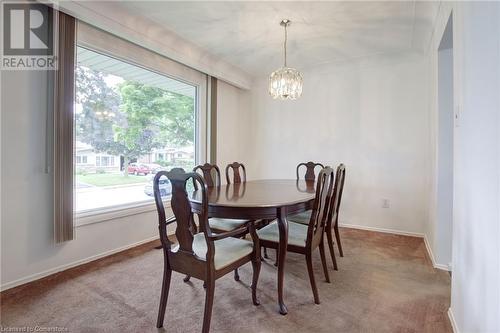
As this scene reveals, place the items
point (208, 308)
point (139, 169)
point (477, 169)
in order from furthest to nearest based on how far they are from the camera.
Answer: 1. point (139, 169)
2. point (208, 308)
3. point (477, 169)

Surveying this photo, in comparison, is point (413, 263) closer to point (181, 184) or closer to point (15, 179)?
point (181, 184)

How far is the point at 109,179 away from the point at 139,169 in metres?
0.42

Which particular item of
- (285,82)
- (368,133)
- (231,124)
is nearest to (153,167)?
(231,124)

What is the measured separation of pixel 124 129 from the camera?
319 cm

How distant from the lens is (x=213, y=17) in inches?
110

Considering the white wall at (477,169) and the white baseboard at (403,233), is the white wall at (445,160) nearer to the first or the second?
the white baseboard at (403,233)

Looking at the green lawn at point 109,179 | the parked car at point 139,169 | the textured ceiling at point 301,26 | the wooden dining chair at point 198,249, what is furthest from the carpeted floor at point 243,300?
the textured ceiling at point 301,26

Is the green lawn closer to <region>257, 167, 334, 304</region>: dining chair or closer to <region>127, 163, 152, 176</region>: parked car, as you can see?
<region>127, 163, 152, 176</region>: parked car

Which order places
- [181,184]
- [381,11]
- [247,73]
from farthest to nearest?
[247,73] < [381,11] < [181,184]

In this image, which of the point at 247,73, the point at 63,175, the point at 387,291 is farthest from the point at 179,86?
the point at 387,291

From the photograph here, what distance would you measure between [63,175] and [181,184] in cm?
159

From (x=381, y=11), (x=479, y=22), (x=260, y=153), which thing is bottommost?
(x=260, y=153)

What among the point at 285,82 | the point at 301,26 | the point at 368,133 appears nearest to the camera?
the point at 285,82

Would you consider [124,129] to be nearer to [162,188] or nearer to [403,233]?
[162,188]
